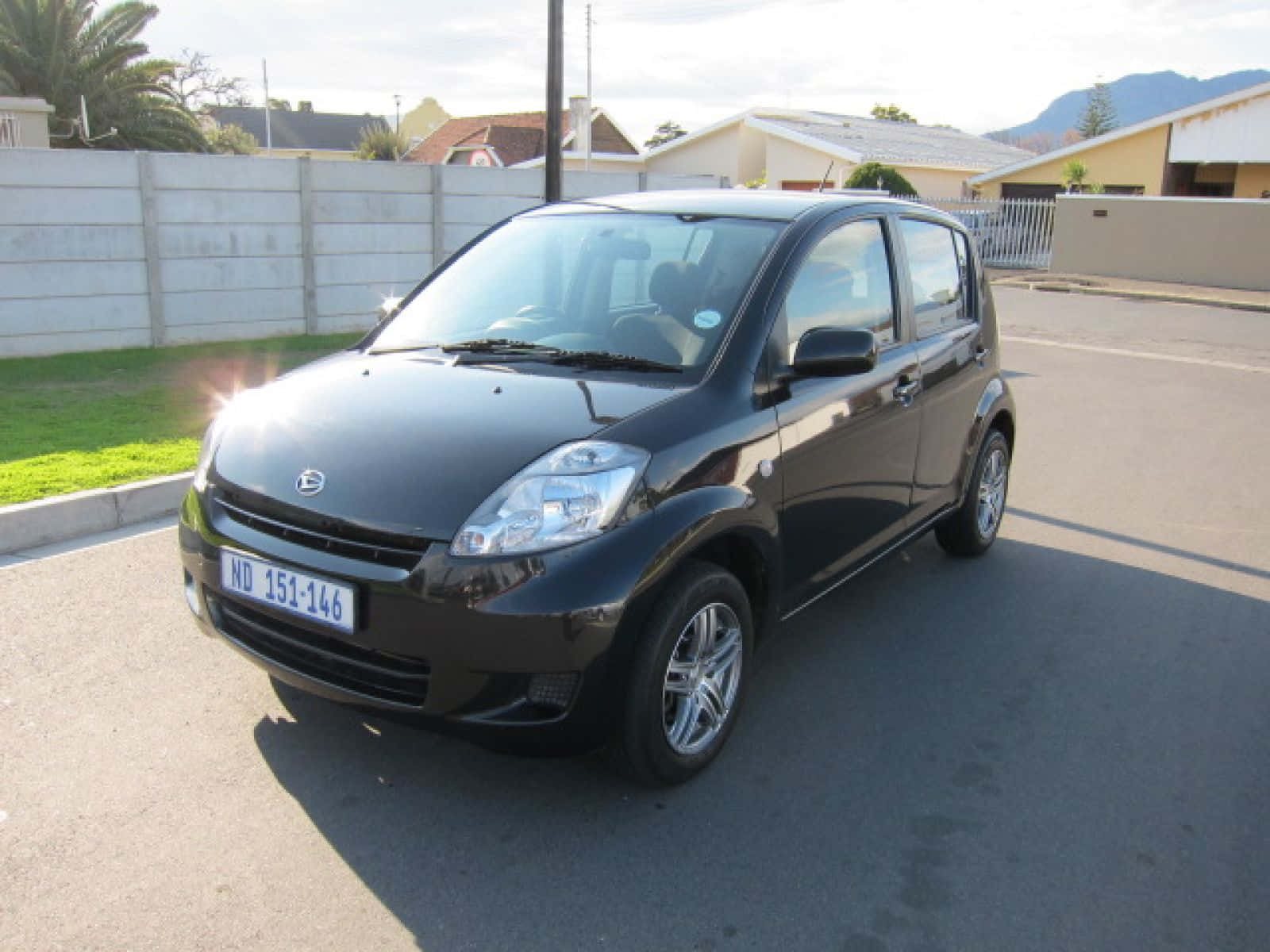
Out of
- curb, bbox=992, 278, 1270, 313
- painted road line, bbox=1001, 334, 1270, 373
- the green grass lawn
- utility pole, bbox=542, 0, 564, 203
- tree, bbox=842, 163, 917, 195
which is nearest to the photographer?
the green grass lawn

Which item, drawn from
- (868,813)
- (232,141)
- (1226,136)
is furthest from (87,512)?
(232,141)

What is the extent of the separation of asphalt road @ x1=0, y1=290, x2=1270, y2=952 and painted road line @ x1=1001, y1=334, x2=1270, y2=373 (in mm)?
9035

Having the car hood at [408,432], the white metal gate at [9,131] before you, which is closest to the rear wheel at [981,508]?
the car hood at [408,432]

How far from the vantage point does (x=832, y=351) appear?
3676 mm

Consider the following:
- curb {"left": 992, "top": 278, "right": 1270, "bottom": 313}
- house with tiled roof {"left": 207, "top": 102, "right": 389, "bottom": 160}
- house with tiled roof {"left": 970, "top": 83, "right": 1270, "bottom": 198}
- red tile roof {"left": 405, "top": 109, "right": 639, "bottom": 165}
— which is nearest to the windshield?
curb {"left": 992, "top": 278, "right": 1270, "bottom": 313}

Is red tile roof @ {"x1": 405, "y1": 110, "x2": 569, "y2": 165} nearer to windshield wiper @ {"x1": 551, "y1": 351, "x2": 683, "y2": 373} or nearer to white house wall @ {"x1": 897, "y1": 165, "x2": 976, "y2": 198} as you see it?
white house wall @ {"x1": 897, "y1": 165, "x2": 976, "y2": 198}

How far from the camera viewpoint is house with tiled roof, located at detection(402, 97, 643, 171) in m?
45.4

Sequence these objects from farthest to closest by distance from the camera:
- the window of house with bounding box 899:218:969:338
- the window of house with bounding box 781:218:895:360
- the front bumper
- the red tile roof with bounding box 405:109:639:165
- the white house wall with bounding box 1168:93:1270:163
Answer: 1. the red tile roof with bounding box 405:109:639:165
2. the white house wall with bounding box 1168:93:1270:163
3. the window of house with bounding box 899:218:969:338
4. the window of house with bounding box 781:218:895:360
5. the front bumper

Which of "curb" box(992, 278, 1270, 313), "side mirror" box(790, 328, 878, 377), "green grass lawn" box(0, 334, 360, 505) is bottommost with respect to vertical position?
"green grass lawn" box(0, 334, 360, 505)

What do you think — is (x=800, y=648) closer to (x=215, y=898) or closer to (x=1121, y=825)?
(x=1121, y=825)

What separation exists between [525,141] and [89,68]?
99.5 ft

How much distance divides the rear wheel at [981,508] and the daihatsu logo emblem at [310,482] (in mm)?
3257

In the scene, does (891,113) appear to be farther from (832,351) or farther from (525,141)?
(832,351)

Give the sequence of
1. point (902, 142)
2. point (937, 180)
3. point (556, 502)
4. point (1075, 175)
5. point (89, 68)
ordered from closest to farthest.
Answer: point (556, 502) < point (89, 68) < point (1075, 175) < point (937, 180) < point (902, 142)
